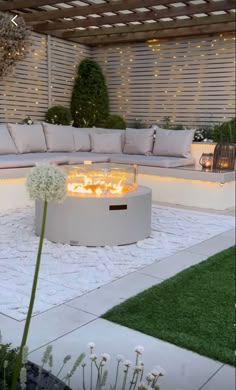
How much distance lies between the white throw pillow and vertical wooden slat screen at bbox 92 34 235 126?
2.06 m

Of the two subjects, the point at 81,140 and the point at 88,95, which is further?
the point at 88,95

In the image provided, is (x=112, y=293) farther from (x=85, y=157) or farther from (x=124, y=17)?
(x=124, y=17)

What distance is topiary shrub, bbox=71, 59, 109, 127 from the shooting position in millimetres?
8914

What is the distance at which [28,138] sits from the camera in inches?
245

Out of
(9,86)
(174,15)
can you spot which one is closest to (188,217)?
(174,15)

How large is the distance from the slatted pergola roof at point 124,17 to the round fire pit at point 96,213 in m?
Answer: 3.41

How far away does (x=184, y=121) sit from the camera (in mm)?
8617

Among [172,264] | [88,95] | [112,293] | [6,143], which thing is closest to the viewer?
[112,293]

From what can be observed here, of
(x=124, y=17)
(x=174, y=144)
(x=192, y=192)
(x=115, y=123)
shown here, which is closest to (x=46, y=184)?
(x=192, y=192)

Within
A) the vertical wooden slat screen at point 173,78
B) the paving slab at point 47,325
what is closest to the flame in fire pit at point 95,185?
the paving slab at point 47,325

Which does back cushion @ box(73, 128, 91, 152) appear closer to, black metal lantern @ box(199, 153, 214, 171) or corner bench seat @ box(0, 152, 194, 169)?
corner bench seat @ box(0, 152, 194, 169)

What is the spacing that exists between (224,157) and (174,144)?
1046 millimetres

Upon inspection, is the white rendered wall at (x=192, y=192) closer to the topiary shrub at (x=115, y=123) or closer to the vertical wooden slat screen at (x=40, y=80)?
the topiary shrub at (x=115, y=123)

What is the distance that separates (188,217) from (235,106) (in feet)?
13.2
